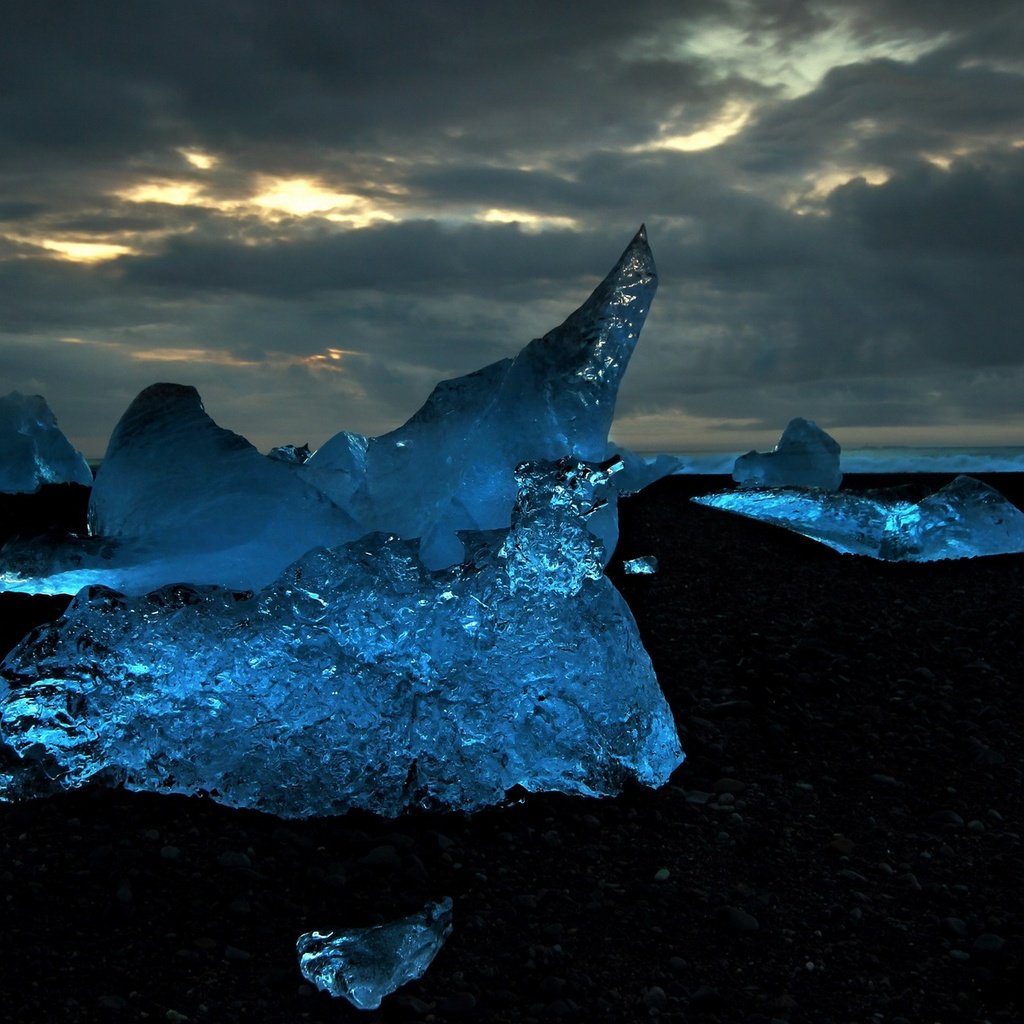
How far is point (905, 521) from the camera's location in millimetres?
6938

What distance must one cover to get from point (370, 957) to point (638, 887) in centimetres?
77

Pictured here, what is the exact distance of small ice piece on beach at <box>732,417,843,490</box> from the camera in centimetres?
932

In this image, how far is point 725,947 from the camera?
107 inches

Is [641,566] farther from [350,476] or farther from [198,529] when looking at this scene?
[198,529]

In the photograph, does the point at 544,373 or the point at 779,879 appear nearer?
the point at 779,879

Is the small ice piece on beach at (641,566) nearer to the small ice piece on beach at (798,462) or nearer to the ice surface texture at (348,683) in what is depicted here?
the ice surface texture at (348,683)

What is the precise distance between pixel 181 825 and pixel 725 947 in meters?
1.49

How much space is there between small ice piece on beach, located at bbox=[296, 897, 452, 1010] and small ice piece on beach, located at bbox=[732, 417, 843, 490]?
279 inches

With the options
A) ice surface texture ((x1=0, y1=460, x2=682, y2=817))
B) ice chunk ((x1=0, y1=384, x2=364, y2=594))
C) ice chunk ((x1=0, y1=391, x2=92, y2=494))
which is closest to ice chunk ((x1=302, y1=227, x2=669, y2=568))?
ice chunk ((x1=0, y1=384, x2=364, y2=594))

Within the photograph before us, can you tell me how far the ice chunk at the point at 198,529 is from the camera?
3686mm

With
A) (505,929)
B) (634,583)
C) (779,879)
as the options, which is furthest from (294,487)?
(634,583)

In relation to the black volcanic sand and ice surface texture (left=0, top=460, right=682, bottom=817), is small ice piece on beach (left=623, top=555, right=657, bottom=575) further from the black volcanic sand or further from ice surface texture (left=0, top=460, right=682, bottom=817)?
ice surface texture (left=0, top=460, right=682, bottom=817)

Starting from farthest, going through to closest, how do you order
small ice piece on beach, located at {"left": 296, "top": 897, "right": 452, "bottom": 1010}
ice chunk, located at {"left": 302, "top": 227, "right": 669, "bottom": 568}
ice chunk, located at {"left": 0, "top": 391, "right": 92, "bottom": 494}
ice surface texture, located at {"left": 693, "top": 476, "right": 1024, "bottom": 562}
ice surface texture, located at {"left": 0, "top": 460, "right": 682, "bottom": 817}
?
ice chunk, located at {"left": 0, "top": 391, "right": 92, "bottom": 494}
ice surface texture, located at {"left": 693, "top": 476, "right": 1024, "bottom": 562}
ice chunk, located at {"left": 302, "top": 227, "right": 669, "bottom": 568}
ice surface texture, located at {"left": 0, "top": 460, "right": 682, "bottom": 817}
small ice piece on beach, located at {"left": 296, "top": 897, "right": 452, "bottom": 1010}

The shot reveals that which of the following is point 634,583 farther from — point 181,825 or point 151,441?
point 181,825
